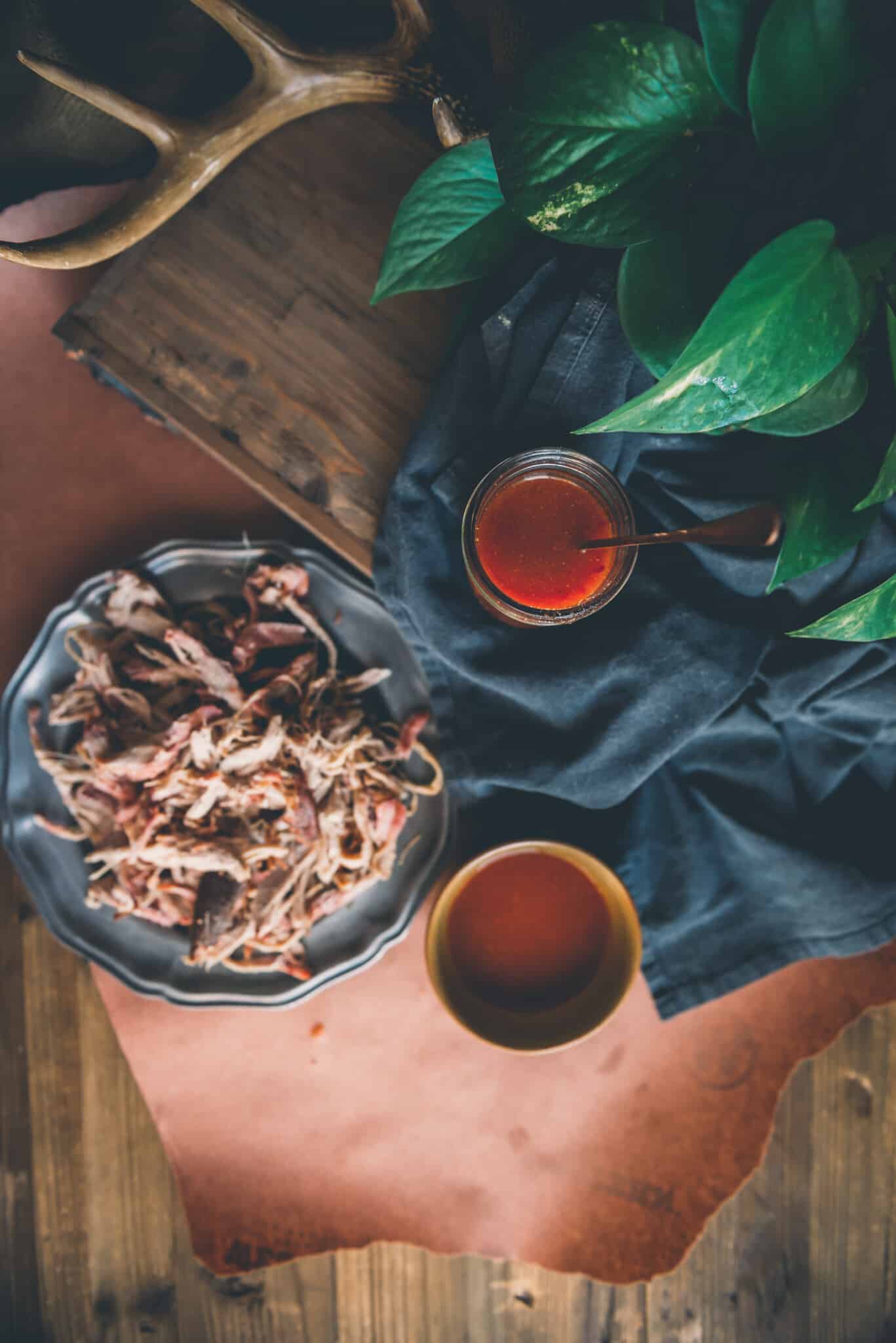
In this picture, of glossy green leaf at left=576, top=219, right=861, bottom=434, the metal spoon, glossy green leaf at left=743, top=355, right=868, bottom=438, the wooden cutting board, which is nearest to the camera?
glossy green leaf at left=576, top=219, right=861, bottom=434

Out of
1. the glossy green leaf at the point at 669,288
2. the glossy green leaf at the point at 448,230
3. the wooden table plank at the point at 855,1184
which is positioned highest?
the glossy green leaf at the point at 448,230

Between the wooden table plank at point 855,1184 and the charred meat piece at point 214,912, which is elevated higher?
the charred meat piece at point 214,912

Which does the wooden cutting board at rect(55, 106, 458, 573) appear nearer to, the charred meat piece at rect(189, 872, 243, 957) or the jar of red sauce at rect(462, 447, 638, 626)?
the jar of red sauce at rect(462, 447, 638, 626)

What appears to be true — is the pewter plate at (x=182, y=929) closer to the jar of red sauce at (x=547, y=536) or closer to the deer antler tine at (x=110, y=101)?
the jar of red sauce at (x=547, y=536)

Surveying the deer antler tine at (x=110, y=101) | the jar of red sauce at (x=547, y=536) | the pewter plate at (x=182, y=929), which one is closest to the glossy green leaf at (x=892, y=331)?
the jar of red sauce at (x=547, y=536)

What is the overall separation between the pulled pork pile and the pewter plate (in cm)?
2

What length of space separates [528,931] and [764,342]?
30.2 inches

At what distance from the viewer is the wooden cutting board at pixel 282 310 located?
3.53ft

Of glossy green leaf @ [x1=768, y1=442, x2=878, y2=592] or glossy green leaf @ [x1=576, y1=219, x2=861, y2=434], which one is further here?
glossy green leaf @ [x1=768, y1=442, x2=878, y2=592]

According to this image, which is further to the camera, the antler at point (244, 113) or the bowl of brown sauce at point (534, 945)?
the bowl of brown sauce at point (534, 945)

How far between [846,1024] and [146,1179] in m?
1.05

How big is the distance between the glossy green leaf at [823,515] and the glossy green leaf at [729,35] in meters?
0.35

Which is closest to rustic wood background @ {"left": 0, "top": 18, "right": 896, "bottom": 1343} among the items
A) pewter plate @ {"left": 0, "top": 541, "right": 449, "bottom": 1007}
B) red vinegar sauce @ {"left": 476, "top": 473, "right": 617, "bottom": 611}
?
pewter plate @ {"left": 0, "top": 541, "right": 449, "bottom": 1007}

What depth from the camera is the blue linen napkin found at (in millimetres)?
1005
